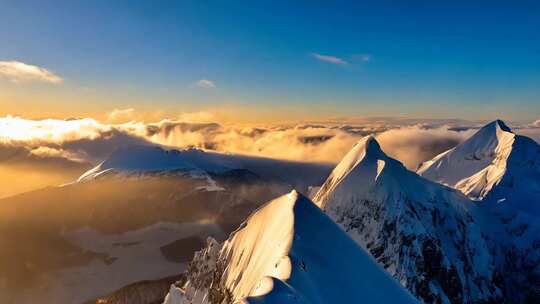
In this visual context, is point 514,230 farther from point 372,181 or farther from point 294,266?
point 294,266

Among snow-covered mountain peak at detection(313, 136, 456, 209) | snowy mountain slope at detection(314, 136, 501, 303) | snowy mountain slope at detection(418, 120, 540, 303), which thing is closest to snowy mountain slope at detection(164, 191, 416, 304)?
snowy mountain slope at detection(314, 136, 501, 303)

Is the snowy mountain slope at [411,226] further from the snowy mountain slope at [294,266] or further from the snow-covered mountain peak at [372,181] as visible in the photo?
the snowy mountain slope at [294,266]

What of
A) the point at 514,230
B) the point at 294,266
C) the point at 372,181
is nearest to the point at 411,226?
the point at 372,181

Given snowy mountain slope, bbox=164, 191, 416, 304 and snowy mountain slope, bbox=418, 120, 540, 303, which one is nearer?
snowy mountain slope, bbox=164, 191, 416, 304

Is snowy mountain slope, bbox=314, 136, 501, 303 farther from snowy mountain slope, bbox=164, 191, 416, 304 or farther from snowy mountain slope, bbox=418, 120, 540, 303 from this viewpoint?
Result: snowy mountain slope, bbox=164, 191, 416, 304

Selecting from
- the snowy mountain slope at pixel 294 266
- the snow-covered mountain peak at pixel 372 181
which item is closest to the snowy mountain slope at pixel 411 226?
the snow-covered mountain peak at pixel 372 181

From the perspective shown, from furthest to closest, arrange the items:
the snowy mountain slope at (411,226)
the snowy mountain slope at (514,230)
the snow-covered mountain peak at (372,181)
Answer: the snowy mountain slope at (514,230)
the snow-covered mountain peak at (372,181)
the snowy mountain slope at (411,226)
